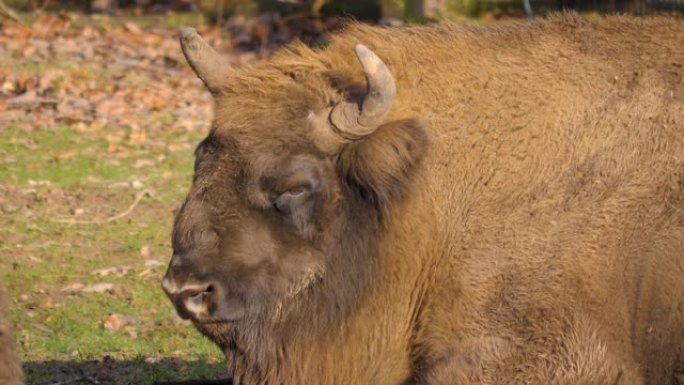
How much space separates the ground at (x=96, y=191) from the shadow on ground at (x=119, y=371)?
0.01m

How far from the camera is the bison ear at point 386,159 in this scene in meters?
6.03

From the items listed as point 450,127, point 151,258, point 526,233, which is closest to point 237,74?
point 450,127

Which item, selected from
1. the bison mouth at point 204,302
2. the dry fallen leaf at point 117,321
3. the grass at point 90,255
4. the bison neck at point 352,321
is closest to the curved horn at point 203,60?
the bison neck at point 352,321

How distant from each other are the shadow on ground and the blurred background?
1 cm

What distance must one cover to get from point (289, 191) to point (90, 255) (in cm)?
483

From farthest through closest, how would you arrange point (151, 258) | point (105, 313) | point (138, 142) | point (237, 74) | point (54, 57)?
point (54, 57) < point (138, 142) < point (151, 258) < point (105, 313) < point (237, 74)

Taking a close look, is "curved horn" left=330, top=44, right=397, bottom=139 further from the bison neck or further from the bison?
the bison neck

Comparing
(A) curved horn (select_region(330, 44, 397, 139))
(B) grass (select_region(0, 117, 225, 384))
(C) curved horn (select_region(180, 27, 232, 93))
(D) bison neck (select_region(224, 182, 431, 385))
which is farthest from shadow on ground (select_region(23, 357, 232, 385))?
(A) curved horn (select_region(330, 44, 397, 139))

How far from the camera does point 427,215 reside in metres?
6.15

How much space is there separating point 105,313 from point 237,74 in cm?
347

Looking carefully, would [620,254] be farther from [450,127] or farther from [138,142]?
[138,142]

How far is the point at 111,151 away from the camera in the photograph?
13.4 m

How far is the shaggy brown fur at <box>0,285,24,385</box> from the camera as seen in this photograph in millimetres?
5586

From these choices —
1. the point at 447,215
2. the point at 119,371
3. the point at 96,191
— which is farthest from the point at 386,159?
the point at 96,191
